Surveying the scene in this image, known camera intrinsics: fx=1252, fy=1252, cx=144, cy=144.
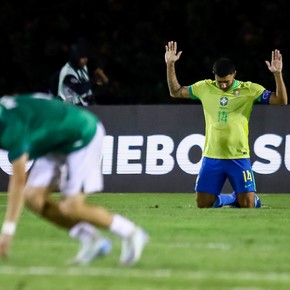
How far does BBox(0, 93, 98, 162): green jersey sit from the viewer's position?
930 cm

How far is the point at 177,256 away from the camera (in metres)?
10.3

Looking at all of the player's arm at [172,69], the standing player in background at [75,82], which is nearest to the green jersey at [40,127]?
the player's arm at [172,69]

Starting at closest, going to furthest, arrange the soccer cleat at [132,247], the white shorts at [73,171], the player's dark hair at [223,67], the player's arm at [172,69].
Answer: the soccer cleat at [132,247] → the white shorts at [73,171] → the player's dark hair at [223,67] → the player's arm at [172,69]

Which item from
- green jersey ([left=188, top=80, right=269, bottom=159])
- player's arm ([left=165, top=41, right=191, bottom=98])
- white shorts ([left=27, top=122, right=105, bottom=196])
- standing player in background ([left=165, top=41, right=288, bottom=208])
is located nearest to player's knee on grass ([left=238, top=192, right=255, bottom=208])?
standing player in background ([left=165, top=41, right=288, bottom=208])

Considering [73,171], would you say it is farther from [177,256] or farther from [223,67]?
[223,67]

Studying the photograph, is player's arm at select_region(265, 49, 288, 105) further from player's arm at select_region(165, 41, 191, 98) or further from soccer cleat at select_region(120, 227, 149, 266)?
soccer cleat at select_region(120, 227, 149, 266)

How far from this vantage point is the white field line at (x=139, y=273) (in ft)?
29.5

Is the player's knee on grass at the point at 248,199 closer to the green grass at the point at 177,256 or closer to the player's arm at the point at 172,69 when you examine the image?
the green grass at the point at 177,256

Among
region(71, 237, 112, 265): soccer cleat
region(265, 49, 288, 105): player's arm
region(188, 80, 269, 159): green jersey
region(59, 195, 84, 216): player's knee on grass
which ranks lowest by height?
region(71, 237, 112, 265): soccer cleat

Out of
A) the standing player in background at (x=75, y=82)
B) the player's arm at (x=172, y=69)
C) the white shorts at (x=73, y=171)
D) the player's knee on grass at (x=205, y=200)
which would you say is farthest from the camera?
the standing player in background at (x=75, y=82)

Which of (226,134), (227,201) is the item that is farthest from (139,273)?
→ (227,201)

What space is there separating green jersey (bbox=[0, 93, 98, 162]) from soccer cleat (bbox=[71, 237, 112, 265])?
750mm

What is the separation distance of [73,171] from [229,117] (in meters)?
6.72

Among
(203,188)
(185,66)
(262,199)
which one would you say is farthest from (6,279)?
(185,66)
